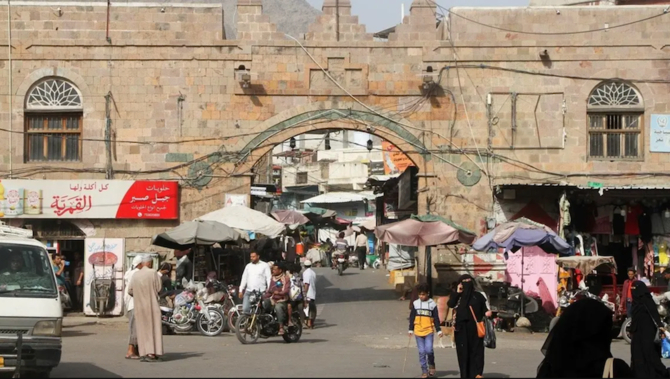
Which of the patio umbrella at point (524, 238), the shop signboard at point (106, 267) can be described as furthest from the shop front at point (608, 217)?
the shop signboard at point (106, 267)

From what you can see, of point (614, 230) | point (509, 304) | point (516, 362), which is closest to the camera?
point (516, 362)

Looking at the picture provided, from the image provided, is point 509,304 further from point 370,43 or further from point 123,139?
point 123,139

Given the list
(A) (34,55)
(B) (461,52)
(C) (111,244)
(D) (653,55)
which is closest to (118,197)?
(C) (111,244)

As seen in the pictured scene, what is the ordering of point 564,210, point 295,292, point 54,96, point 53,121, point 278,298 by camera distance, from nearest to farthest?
point 278,298 → point 295,292 → point 564,210 → point 54,96 → point 53,121

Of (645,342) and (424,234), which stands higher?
(424,234)

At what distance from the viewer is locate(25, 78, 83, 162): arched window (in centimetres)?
2220

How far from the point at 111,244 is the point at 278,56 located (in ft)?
17.5

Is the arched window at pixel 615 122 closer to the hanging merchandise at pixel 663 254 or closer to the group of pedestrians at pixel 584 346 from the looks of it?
the hanging merchandise at pixel 663 254

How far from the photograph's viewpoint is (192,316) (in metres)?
18.6

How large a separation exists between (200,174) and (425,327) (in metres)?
10.2

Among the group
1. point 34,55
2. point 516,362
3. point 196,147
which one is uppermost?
point 34,55

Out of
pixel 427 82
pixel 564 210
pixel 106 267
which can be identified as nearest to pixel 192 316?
pixel 106 267

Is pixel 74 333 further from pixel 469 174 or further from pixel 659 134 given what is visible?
pixel 659 134

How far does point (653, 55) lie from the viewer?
72.8 feet
